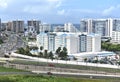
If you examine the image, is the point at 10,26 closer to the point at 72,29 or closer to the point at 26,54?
the point at 72,29

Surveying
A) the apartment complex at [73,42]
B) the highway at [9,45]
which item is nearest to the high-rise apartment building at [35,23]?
the highway at [9,45]

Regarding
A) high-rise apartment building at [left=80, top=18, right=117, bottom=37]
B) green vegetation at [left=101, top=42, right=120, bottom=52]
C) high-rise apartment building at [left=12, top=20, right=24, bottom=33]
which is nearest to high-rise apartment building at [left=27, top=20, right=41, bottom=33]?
high-rise apartment building at [left=12, top=20, right=24, bottom=33]

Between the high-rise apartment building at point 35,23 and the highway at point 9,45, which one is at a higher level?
the high-rise apartment building at point 35,23

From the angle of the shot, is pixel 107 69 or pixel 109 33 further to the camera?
pixel 109 33

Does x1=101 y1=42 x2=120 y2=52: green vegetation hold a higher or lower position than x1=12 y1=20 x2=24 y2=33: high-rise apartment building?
lower

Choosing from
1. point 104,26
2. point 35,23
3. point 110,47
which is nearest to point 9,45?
point 110,47

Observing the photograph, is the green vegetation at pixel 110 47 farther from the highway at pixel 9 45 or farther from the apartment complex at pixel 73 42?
the highway at pixel 9 45

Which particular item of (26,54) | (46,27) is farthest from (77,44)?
(46,27)

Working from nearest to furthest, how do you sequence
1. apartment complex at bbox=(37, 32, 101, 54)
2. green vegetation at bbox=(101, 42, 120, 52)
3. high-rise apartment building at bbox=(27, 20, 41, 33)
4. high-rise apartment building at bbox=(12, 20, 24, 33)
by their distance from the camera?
apartment complex at bbox=(37, 32, 101, 54), green vegetation at bbox=(101, 42, 120, 52), high-rise apartment building at bbox=(12, 20, 24, 33), high-rise apartment building at bbox=(27, 20, 41, 33)

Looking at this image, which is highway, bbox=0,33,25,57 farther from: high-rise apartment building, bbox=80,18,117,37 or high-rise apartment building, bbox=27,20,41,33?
high-rise apartment building, bbox=27,20,41,33
